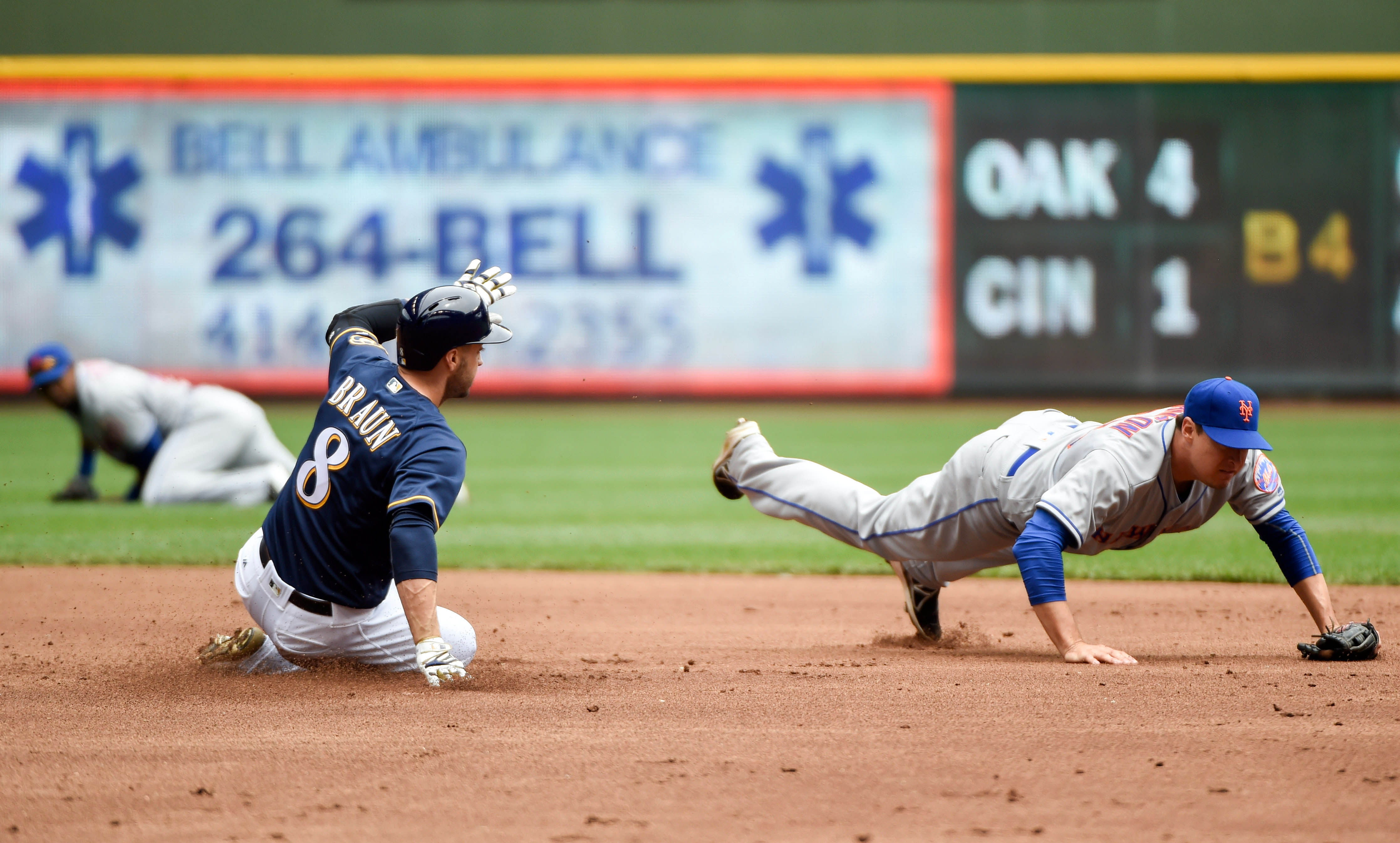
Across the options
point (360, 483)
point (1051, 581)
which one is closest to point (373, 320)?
point (360, 483)

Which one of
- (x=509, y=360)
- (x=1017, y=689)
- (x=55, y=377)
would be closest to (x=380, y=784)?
(x=1017, y=689)

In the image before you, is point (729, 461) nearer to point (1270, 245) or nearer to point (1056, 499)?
point (1056, 499)

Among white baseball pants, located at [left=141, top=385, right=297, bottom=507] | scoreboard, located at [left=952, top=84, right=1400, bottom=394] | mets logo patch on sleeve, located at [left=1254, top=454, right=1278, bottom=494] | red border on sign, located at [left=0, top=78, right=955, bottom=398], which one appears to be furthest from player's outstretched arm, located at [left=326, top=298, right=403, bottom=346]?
scoreboard, located at [left=952, top=84, right=1400, bottom=394]

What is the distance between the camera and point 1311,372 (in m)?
17.7

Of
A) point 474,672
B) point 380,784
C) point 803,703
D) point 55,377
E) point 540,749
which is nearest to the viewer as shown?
point 380,784

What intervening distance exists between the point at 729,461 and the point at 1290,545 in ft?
5.91

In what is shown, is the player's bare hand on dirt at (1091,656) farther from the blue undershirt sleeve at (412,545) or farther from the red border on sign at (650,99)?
the red border on sign at (650,99)

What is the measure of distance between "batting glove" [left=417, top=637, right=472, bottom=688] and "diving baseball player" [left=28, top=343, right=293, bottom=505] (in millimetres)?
5986

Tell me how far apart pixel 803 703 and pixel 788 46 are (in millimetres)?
15796

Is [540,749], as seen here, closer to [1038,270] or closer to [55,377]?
[55,377]

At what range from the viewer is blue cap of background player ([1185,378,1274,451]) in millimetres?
3826

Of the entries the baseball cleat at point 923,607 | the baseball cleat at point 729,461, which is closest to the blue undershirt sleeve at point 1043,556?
the baseball cleat at point 923,607

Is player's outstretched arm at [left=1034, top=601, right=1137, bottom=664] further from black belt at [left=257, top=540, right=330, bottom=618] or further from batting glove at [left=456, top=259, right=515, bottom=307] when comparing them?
black belt at [left=257, top=540, right=330, bottom=618]

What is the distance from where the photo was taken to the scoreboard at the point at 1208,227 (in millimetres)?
17578
